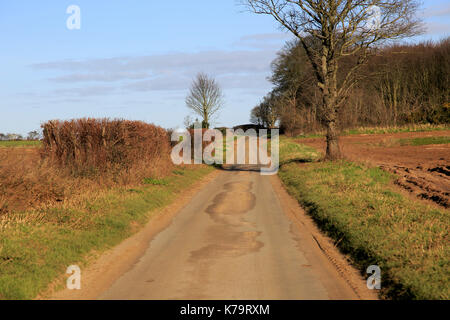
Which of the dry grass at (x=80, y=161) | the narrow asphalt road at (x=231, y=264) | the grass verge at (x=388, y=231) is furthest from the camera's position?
the dry grass at (x=80, y=161)

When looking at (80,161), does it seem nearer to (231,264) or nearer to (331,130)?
(231,264)

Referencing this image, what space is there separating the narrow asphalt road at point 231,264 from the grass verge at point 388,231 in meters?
0.80

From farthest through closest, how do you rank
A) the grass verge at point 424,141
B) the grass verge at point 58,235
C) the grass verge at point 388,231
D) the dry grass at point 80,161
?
the grass verge at point 424,141 < the dry grass at point 80,161 < the grass verge at point 58,235 < the grass verge at point 388,231

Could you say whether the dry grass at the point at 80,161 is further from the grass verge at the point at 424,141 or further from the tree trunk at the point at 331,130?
the grass verge at the point at 424,141

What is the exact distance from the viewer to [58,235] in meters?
9.04

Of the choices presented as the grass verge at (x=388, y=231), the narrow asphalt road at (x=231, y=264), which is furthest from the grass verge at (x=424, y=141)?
the narrow asphalt road at (x=231, y=264)

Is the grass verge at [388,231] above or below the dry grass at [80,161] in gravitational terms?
below

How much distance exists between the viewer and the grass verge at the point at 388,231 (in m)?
6.51

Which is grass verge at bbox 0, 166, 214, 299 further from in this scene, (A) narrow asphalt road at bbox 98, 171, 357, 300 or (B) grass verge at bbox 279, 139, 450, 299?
(B) grass verge at bbox 279, 139, 450, 299

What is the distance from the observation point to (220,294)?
6223 millimetres

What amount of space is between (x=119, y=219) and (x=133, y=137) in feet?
25.0

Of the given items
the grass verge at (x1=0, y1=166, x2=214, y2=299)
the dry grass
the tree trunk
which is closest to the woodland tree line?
the tree trunk

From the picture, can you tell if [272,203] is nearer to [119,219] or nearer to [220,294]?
[119,219]

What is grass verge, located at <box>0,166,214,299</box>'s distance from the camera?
6.79 meters
